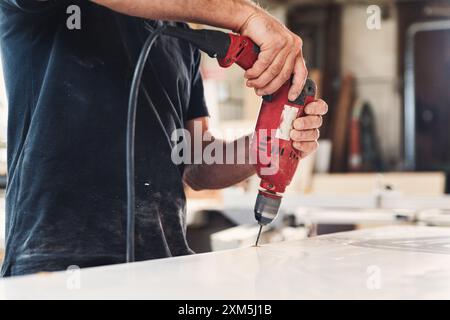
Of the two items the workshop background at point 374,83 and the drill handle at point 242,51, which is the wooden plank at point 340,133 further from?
the drill handle at point 242,51

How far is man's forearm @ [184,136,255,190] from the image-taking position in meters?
1.19

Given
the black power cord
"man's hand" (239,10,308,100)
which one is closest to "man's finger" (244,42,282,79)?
"man's hand" (239,10,308,100)

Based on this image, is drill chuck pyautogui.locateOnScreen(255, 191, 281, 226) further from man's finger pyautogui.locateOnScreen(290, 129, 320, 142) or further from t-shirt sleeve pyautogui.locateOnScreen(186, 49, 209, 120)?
t-shirt sleeve pyautogui.locateOnScreen(186, 49, 209, 120)

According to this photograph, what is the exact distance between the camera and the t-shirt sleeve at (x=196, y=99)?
48.2 inches

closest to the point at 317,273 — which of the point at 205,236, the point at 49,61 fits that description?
the point at 49,61

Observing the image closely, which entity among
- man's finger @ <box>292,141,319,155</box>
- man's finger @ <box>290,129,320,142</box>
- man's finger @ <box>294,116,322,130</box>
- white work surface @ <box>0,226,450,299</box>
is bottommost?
white work surface @ <box>0,226,450,299</box>

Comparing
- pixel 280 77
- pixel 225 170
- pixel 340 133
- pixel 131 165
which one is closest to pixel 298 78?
pixel 280 77

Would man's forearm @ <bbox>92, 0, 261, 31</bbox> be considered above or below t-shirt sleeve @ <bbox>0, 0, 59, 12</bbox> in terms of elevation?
below

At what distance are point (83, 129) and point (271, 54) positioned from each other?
1.07ft

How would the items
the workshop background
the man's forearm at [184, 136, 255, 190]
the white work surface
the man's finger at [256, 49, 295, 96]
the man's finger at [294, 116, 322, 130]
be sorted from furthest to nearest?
the workshop background → the man's forearm at [184, 136, 255, 190] → the man's finger at [294, 116, 322, 130] → the man's finger at [256, 49, 295, 96] → the white work surface

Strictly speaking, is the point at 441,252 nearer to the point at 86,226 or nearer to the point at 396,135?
the point at 86,226

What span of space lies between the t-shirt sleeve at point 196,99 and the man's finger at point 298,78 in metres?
0.37

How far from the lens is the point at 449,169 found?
5.13 meters
